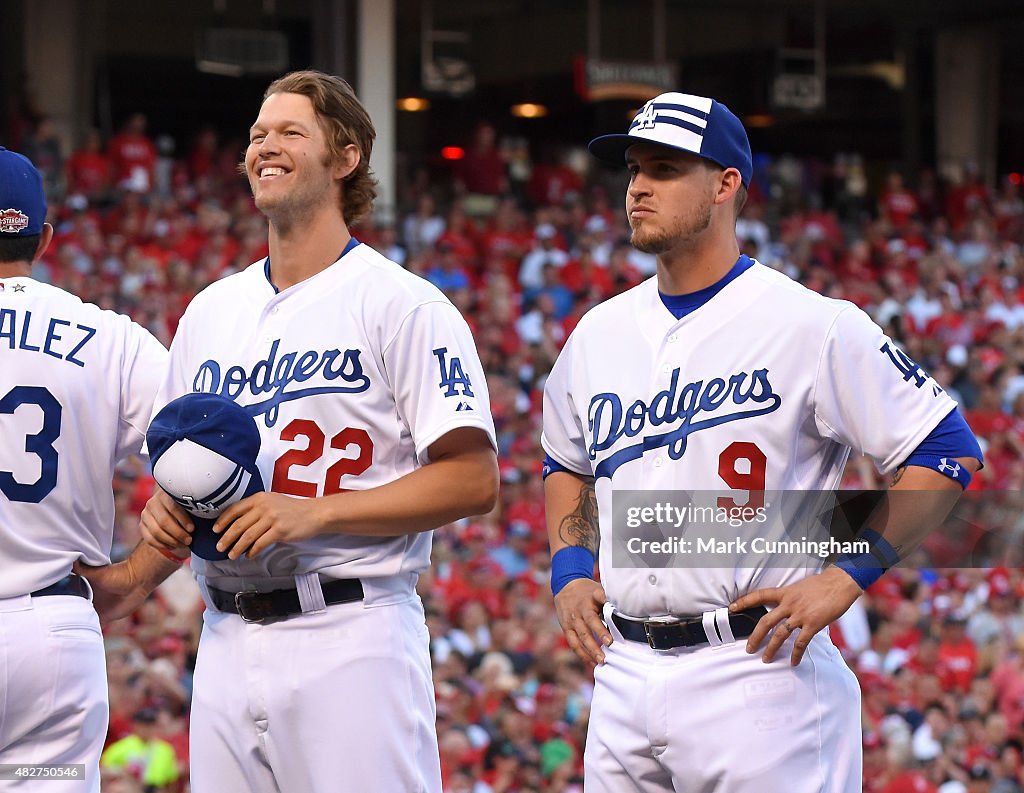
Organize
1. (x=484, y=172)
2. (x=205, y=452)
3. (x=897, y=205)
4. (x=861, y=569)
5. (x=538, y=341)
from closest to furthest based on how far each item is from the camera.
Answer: (x=205, y=452), (x=861, y=569), (x=538, y=341), (x=484, y=172), (x=897, y=205)

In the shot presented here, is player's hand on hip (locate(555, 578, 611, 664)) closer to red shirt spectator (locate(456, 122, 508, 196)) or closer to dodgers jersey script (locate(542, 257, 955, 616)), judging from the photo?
dodgers jersey script (locate(542, 257, 955, 616))

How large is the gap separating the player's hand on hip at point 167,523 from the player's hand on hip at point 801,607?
1.07m

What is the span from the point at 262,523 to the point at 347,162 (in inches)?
32.7

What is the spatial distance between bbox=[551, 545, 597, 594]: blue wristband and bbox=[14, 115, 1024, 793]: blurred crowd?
4606 millimetres

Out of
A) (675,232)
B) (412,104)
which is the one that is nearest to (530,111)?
(412,104)

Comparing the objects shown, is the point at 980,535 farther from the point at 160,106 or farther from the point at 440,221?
the point at 160,106

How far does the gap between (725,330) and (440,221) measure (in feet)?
38.5

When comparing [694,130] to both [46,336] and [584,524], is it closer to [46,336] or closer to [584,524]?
[584,524]

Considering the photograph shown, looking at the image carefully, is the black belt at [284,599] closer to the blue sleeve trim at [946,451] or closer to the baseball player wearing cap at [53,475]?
the baseball player wearing cap at [53,475]

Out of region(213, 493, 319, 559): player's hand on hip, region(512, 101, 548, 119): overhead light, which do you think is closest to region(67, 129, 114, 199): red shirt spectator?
region(512, 101, 548, 119): overhead light

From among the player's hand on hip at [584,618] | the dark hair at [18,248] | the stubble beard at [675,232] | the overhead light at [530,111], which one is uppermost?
the overhead light at [530,111]

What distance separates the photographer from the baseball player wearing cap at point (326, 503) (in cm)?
298

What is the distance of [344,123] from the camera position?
10.7 feet

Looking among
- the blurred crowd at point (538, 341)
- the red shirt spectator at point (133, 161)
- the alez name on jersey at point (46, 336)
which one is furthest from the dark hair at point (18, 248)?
the red shirt spectator at point (133, 161)
